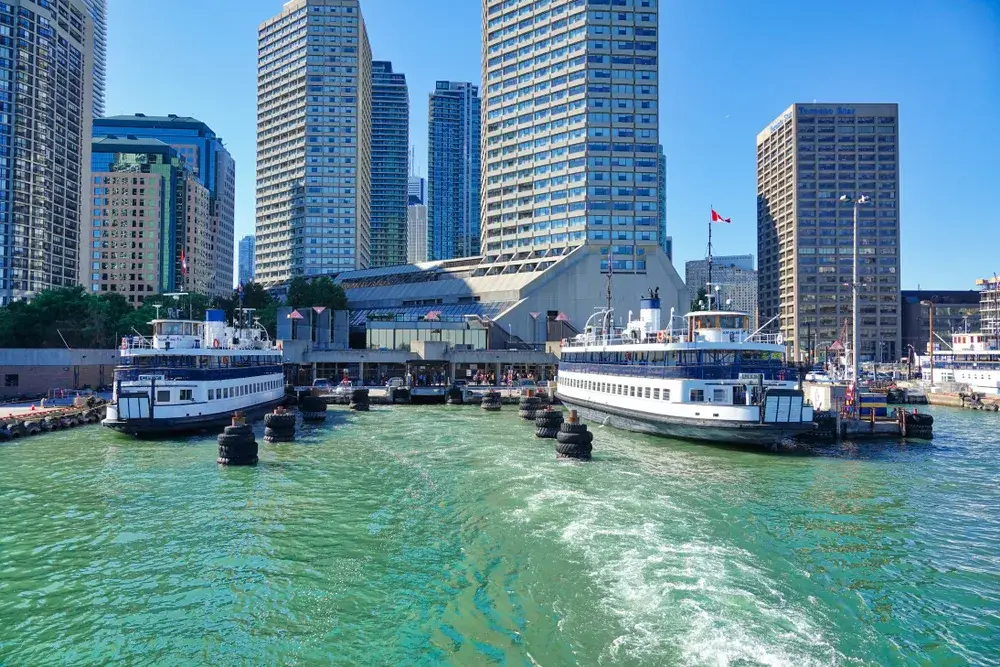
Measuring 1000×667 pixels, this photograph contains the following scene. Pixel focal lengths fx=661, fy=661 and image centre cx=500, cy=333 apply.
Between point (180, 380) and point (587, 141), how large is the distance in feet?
332

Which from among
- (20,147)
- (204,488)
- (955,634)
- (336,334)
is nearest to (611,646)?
(955,634)

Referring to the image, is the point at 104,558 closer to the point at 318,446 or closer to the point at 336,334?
the point at 318,446

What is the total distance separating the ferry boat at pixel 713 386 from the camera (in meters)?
40.1

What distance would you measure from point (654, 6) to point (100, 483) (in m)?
134

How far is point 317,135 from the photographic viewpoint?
187 meters

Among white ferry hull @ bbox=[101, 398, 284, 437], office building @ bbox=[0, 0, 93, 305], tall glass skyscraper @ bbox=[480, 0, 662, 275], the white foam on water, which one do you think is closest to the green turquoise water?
the white foam on water

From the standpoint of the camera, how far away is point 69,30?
456 feet

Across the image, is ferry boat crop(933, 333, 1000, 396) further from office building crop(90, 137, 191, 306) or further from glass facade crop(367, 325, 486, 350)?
office building crop(90, 137, 191, 306)

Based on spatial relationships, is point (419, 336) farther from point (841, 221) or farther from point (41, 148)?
point (841, 221)

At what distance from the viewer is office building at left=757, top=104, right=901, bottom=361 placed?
18838cm

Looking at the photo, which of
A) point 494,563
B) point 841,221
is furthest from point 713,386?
point 841,221

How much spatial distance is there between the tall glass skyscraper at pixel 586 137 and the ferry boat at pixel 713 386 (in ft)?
255

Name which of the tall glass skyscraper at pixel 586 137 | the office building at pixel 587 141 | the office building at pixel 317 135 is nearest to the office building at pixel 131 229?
the office building at pixel 317 135

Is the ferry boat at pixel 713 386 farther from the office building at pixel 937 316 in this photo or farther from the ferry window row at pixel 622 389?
the office building at pixel 937 316
